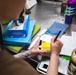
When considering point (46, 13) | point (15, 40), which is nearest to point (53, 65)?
point (15, 40)

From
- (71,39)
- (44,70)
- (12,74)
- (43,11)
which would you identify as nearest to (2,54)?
(12,74)

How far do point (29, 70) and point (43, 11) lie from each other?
0.99 m

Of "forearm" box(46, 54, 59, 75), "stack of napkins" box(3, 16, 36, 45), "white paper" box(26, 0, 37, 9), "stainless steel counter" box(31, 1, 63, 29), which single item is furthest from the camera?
"white paper" box(26, 0, 37, 9)

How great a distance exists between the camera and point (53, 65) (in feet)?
2.76

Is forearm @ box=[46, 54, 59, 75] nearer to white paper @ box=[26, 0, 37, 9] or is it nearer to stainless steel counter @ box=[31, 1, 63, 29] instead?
stainless steel counter @ box=[31, 1, 63, 29]

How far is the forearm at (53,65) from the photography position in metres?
0.81

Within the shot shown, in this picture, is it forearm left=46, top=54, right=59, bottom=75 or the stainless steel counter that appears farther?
the stainless steel counter

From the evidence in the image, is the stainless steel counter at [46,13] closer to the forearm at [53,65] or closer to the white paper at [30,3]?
the white paper at [30,3]

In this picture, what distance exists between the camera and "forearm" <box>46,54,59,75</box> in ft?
2.66

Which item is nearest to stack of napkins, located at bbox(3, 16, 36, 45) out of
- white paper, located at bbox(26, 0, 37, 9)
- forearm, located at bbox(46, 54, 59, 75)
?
forearm, located at bbox(46, 54, 59, 75)

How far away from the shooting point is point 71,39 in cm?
107

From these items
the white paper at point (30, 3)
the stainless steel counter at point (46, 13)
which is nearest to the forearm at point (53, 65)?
the stainless steel counter at point (46, 13)

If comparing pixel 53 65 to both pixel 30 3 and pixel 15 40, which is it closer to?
pixel 15 40

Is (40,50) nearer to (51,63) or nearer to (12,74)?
(51,63)
